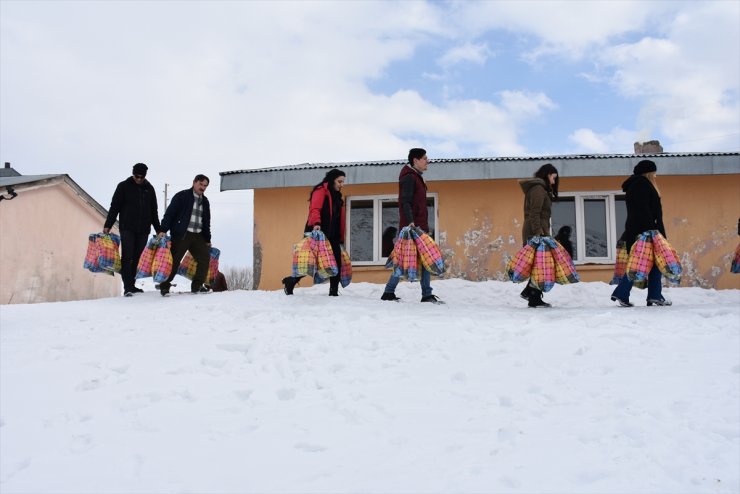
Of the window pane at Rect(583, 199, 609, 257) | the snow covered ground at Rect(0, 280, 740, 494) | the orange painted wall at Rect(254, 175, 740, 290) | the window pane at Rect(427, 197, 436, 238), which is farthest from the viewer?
the window pane at Rect(427, 197, 436, 238)

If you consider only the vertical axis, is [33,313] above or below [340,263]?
below

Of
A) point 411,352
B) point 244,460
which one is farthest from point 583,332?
point 244,460

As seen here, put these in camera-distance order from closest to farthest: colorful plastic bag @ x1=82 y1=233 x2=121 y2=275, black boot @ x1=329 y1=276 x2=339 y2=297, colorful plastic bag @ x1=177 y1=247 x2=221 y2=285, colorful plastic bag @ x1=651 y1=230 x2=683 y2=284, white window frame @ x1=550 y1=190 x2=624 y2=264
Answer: colorful plastic bag @ x1=651 y1=230 x2=683 y2=284 → black boot @ x1=329 y1=276 x2=339 y2=297 → colorful plastic bag @ x1=82 y1=233 x2=121 y2=275 → colorful plastic bag @ x1=177 y1=247 x2=221 y2=285 → white window frame @ x1=550 y1=190 x2=624 y2=264

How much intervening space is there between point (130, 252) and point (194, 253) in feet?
2.95

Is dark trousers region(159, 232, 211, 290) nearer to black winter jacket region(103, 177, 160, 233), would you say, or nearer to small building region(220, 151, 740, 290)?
black winter jacket region(103, 177, 160, 233)

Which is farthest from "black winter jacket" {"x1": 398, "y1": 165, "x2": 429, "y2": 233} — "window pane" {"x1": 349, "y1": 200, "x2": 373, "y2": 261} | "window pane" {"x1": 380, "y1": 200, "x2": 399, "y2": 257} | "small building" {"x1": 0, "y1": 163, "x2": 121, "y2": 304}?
"small building" {"x1": 0, "y1": 163, "x2": 121, "y2": 304}

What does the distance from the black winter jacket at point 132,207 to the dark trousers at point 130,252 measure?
84 mm

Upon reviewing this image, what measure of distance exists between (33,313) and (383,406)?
5622mm

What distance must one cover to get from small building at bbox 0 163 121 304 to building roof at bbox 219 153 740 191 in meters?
7.38

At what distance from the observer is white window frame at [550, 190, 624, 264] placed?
11.4 m

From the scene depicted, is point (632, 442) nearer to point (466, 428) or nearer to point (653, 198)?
point (466, 428)

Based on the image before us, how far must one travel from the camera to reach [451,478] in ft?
12.0

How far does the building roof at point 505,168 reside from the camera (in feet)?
35.3

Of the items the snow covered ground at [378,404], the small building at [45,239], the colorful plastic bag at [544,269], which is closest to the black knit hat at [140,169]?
the snow covered ground at [378,404]
